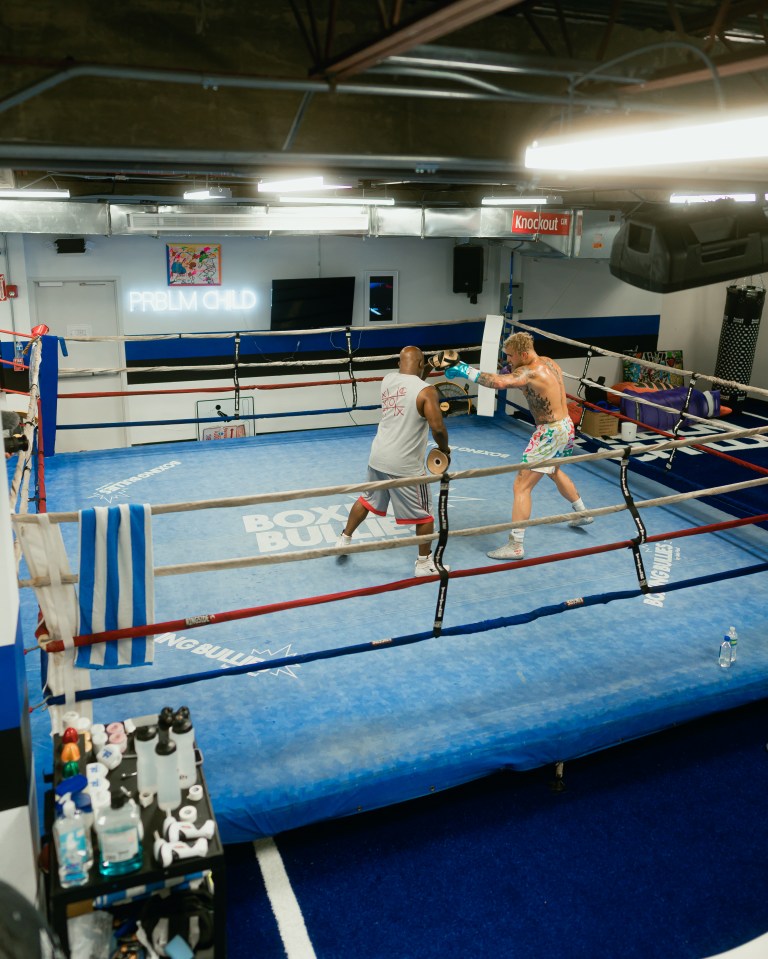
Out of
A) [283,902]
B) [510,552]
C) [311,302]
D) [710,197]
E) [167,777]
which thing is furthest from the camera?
[311,302]

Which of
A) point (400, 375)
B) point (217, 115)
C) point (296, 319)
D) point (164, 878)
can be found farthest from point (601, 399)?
point (164, 878)

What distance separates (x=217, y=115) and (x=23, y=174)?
159 inches

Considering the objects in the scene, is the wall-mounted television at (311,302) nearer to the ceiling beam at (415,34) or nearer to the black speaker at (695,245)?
the black speaker at (695,245)

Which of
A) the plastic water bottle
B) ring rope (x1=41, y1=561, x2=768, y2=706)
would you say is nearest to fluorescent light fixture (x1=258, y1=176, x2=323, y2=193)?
ring rope (x1=41, y1=561, x2=768, y2=706)

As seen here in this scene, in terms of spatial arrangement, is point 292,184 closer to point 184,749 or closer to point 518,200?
point 518,200

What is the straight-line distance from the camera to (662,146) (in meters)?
2.42

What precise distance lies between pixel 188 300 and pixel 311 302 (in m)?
1.44

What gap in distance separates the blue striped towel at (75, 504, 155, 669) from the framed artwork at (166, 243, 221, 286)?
704 cm

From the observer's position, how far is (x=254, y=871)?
2.92 m

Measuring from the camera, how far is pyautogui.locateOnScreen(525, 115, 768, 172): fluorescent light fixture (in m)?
2.23

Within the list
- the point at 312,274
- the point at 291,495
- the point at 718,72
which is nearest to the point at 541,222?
the point at 312,274

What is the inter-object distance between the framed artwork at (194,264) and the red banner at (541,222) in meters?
3.37

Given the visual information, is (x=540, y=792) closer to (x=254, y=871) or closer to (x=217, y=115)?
(x=254, y=871)

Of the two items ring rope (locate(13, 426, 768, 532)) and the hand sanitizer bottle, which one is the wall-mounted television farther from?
the hand sanitizer bottle
